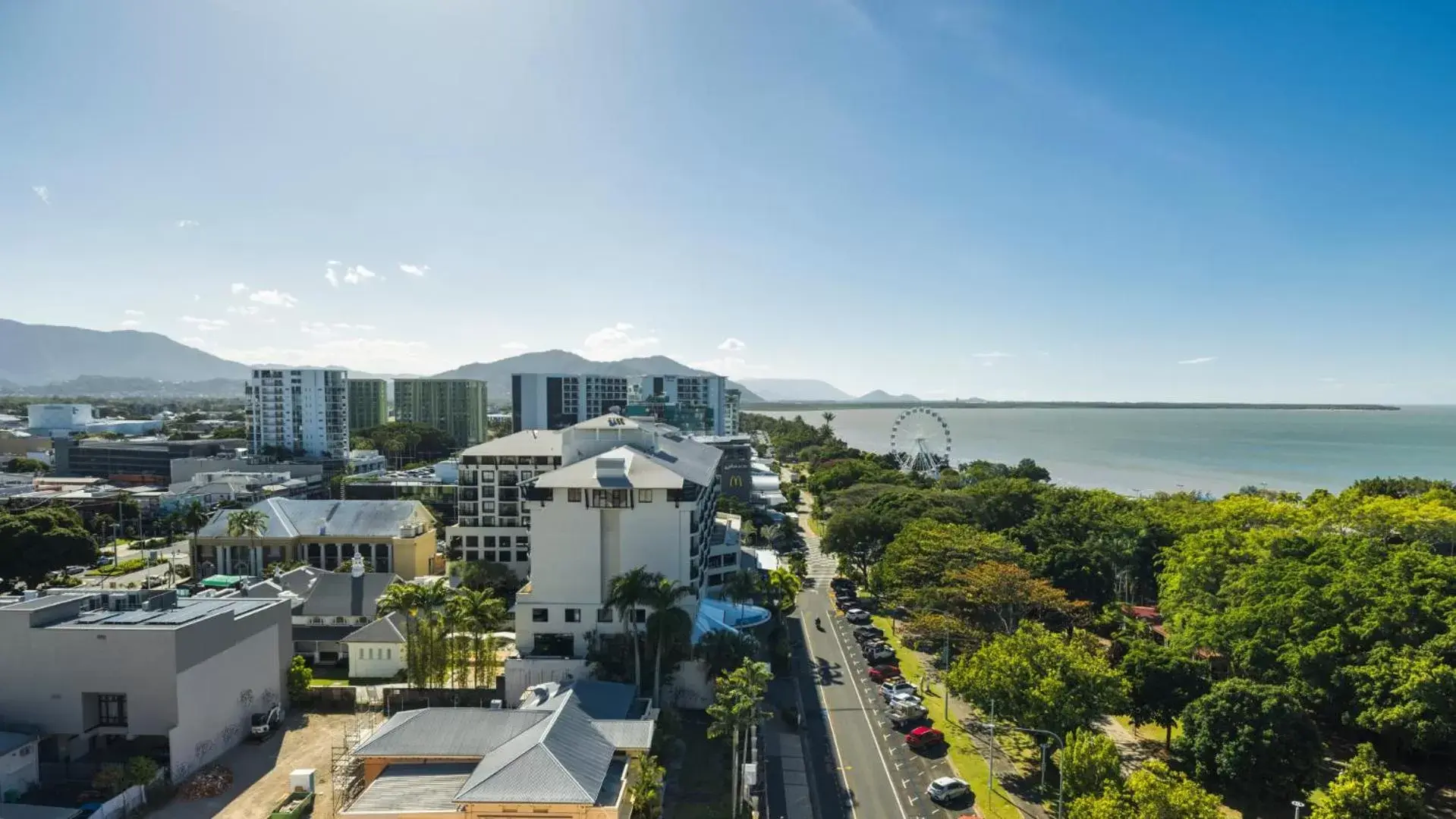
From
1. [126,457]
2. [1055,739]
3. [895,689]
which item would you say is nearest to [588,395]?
[126,457]

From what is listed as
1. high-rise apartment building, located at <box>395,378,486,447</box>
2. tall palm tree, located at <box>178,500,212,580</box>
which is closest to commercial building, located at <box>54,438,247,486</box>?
high-rise apartment building, located at <box>395,378,486,447</box>

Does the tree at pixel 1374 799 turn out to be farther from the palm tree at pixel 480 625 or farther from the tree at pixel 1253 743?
the palm tree at pixel 480 625

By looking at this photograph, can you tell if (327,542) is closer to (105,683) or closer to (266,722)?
(266,722)

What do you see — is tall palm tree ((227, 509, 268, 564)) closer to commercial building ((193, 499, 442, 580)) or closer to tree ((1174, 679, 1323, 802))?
commercial building ((193, 499, 442, 580))

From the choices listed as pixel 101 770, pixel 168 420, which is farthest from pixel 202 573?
pixel 168 420

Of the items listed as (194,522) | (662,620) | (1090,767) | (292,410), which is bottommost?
(1090,767)

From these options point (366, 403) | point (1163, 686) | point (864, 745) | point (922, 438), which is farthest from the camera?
point (366, 403)
